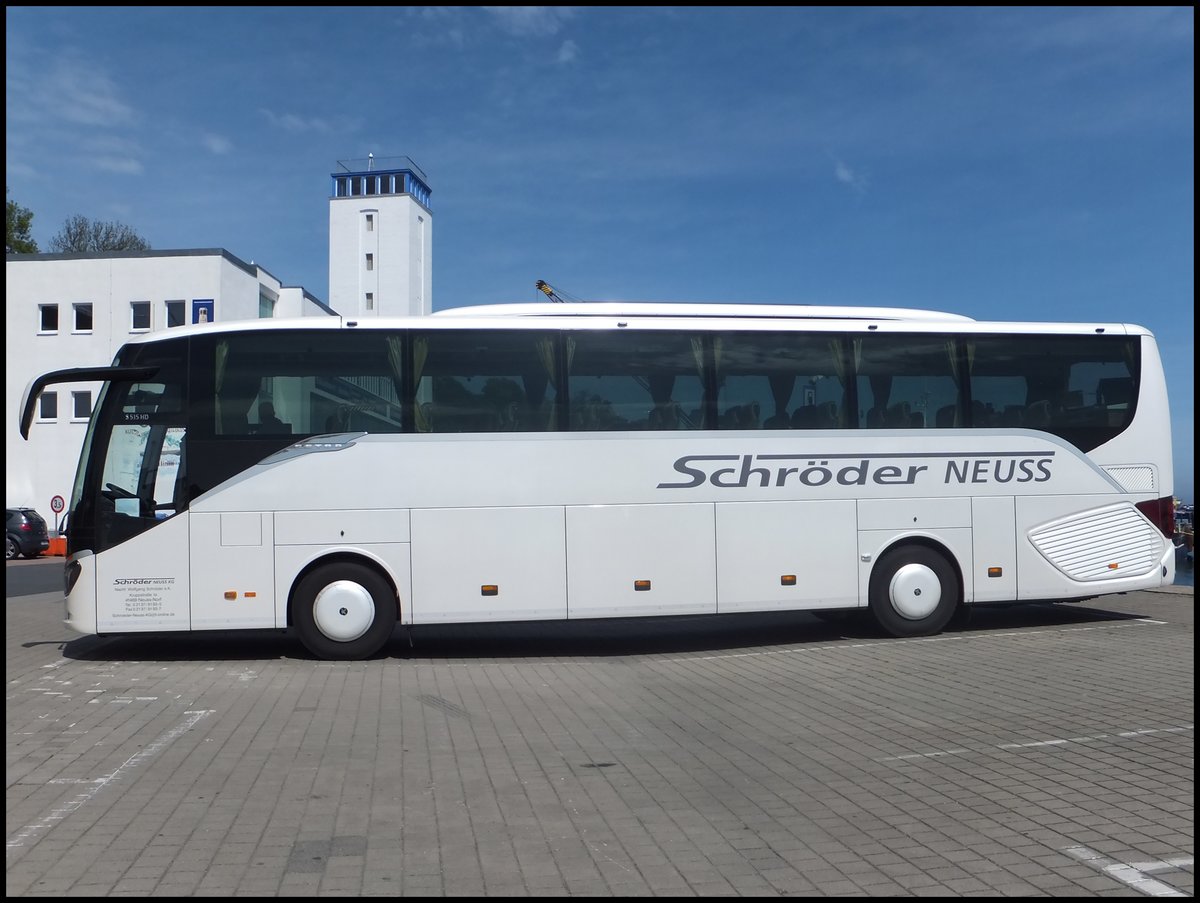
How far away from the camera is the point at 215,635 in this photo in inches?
540

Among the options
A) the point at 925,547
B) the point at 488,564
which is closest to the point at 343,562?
the point at 488,564

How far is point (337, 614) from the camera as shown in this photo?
37.0 feet

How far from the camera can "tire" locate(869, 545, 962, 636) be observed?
41.1ft

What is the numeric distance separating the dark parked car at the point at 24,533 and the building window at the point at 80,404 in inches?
283

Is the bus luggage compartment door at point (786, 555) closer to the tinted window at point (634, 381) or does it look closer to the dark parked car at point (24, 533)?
the tinted window at point (634, 381)

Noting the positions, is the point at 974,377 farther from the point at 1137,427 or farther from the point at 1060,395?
the point at 1137,427

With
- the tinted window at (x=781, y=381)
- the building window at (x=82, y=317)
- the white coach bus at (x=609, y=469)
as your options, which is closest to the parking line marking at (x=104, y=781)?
the white coach bus at (x=609, y=469)

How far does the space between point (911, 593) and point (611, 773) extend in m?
7.01

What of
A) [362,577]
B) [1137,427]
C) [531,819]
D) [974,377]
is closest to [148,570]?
[362,577]

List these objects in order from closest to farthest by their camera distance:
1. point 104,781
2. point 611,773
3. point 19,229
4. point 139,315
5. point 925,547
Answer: point 104,781, point 611,773, point 925,547, point 139,315, point 19,229

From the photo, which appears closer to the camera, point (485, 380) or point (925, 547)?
point (485, 380)

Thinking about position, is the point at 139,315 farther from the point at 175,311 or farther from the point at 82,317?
the point at 82,317

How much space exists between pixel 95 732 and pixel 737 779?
185 inches

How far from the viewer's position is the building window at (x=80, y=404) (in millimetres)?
41406
